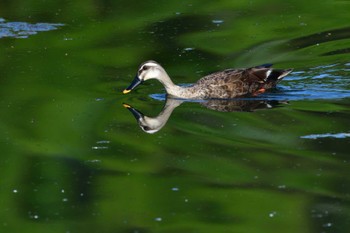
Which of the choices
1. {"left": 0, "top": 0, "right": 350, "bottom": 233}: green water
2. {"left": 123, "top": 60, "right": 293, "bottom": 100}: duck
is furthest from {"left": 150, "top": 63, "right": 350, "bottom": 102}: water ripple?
{"left": 123, "top": 60, "right": 293, "bottom": 100}: duck

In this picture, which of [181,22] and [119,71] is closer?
[119,71]

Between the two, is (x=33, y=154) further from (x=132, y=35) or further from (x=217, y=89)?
(x=132, y=35)

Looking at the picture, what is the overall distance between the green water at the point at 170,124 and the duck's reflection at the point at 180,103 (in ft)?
0.25

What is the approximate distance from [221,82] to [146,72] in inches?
43.4

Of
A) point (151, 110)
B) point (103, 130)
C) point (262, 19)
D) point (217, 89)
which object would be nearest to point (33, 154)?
point (103, 130)

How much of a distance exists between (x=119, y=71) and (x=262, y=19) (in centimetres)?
390

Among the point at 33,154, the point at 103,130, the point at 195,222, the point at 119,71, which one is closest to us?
the point at 195,222

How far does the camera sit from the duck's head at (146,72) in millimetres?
15578

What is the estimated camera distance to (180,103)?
601 inches

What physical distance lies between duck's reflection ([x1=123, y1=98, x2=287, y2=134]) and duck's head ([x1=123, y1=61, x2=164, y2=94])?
492 mm

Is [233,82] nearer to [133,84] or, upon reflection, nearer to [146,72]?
[146,72]

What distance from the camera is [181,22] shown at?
19562 mm

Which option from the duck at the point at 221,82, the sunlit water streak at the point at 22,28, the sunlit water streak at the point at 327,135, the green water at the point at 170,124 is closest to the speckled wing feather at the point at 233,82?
the duck at the point at 221,82

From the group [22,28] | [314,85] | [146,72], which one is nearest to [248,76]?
[314,85]
